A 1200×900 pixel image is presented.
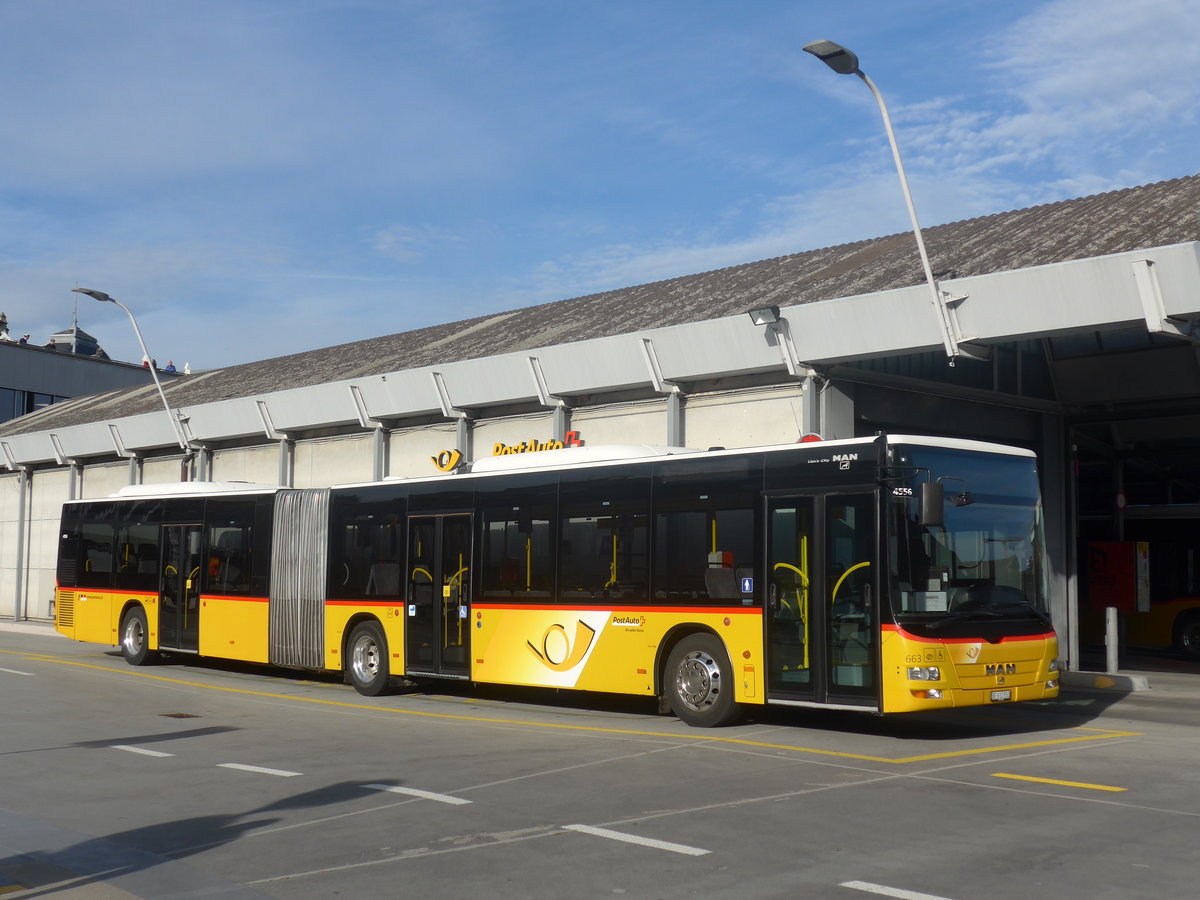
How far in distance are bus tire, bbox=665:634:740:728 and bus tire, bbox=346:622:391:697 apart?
5.64 meters

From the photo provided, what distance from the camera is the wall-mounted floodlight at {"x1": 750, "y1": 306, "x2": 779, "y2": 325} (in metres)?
19.5

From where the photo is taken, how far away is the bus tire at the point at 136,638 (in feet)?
79.1

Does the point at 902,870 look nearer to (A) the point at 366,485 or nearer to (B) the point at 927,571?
(B) the point at 927,571

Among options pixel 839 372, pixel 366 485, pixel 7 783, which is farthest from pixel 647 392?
pixel 7 783

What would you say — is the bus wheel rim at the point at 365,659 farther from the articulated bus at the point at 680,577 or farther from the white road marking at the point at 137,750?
the white road marking at the point at 137,750

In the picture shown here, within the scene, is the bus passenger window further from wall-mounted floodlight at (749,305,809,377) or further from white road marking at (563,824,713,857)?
white road marking at (563,824,713,857)

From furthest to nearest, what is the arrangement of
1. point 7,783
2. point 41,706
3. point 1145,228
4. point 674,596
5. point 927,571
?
point 1145,228 → point 41,706 → point 674,596 → point 927,571 → point 7,783

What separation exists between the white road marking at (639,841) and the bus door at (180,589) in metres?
15.7

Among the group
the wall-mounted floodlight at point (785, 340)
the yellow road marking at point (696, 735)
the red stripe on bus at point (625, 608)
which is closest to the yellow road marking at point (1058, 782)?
the yellow road marking at point (696, 735)

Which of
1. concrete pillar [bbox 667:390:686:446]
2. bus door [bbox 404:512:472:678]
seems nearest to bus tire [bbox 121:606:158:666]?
bus door [bbox 404:512:472:678]

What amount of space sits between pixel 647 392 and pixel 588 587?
7.18 metres

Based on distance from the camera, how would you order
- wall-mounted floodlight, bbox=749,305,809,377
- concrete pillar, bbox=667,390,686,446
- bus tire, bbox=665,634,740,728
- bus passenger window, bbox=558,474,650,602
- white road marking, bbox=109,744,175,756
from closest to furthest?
white road marking, bbox=109,744,175,756, bus tire, bbox=665,634,740,728, bus passenger window, bbox=558,474,650,602, wall-mounted floodlight, bbox=749,305,809,377, concrete pillar, bbox=667,390,686,446

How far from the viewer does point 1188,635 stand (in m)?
27.6

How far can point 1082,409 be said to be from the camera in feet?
81.0
